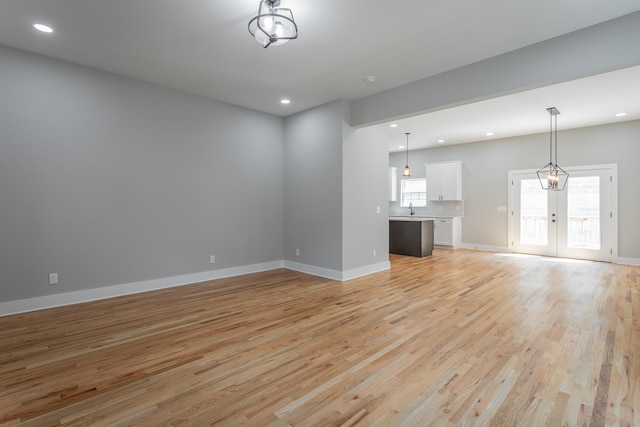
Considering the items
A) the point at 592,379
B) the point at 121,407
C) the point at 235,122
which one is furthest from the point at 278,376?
the point at 235,122

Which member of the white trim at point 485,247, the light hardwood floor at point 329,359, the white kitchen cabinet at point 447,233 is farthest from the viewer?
the white kitchen cabinet at point 447,233

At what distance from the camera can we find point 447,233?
8.83 metres

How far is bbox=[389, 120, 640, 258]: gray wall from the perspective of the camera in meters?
6.50

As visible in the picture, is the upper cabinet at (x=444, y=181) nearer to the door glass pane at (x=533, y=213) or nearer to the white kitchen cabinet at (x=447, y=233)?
the white kitchen cabinet at (x=447, y=233)

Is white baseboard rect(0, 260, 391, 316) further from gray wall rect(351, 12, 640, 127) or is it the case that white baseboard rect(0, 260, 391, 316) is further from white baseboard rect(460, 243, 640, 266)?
white baseboard rect(460, 243, 640, 266)

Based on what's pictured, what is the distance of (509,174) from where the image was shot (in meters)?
8.12

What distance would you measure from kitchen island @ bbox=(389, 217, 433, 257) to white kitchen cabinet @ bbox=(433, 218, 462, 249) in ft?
4.29

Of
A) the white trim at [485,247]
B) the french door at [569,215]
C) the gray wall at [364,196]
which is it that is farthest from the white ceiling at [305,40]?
the white trim at [485,247]

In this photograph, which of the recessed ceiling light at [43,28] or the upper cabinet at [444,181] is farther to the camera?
the upper cabinet at [444,181]

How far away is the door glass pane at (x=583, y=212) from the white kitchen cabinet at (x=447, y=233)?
2.49 meters

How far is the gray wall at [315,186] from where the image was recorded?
5.27 m

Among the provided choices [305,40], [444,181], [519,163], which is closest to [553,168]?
[519,163]

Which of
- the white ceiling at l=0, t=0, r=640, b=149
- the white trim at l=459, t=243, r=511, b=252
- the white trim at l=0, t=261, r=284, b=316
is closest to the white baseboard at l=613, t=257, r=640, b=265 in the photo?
the white trim at l=459, t=243, r=511, b=252

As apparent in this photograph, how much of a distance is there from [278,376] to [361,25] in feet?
10.6
